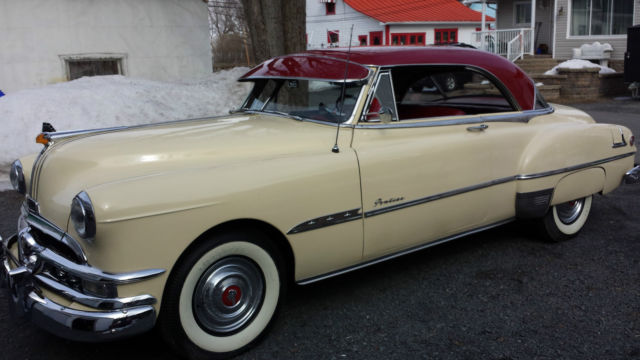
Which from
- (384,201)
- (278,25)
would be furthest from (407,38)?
(384,201)

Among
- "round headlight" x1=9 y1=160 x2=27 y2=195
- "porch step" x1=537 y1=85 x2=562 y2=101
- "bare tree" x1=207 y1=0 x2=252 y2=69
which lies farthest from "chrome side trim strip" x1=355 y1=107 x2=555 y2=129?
"bare tree" x1=207 y1=0 x2=252 y2=69

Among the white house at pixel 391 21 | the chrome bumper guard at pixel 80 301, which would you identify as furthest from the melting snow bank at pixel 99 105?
the white house at pixel 391 21

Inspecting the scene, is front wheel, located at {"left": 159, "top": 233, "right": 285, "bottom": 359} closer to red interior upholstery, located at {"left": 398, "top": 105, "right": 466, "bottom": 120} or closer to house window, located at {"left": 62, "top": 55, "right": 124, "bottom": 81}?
red interior upholstery, located at {"left": 398, "top": 105, "right": 466, "bottom": 120}

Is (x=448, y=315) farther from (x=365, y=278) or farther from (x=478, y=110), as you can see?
(x=478, y=110)

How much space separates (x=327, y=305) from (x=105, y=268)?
1548 mm

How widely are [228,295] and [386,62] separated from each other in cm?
184

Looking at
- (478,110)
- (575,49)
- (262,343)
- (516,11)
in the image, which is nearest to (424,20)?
(516,11)

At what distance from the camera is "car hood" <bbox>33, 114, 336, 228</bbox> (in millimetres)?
2816

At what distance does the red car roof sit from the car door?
3.8 inches

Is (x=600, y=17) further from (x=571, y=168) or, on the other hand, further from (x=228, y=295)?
(x=228, y=295)

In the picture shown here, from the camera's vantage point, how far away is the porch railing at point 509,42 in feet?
64.6

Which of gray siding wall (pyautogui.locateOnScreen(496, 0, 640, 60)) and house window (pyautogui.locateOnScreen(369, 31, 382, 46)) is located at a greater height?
house window (pyautogui.locateOnScreen(369, 31, 382, 46))

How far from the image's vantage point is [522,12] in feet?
74.5

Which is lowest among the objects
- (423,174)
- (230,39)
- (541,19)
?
(423,174)
